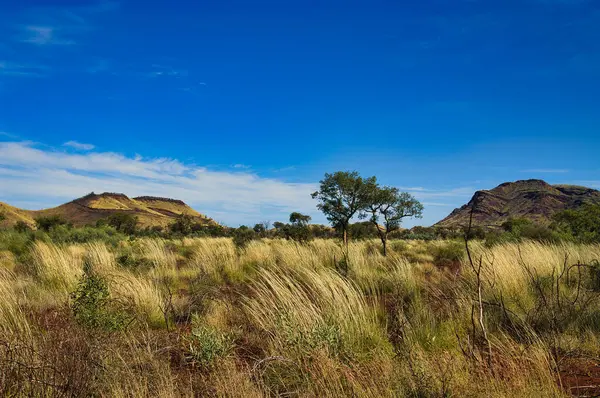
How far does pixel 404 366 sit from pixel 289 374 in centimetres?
101

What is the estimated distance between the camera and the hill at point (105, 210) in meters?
81.5

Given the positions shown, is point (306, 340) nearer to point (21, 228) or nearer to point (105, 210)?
point (21, 228)

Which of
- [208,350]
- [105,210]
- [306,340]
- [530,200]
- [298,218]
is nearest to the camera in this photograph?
[306,340]

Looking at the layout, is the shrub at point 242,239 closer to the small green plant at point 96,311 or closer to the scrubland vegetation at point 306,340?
the scrubland vegetation at point 306,340

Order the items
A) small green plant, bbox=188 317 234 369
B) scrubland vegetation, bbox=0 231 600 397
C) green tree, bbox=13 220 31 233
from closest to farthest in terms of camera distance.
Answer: scrubland vegetation, bbox=0 231 600 397 < small green plant, bbox=188 317 234 369 < green tree, bbox=13 220 31 233

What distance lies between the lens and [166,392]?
102 inches

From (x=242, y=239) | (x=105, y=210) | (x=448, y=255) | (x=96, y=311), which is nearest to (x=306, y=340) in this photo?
(x=96, y=311)

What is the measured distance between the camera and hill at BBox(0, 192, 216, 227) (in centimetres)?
8150

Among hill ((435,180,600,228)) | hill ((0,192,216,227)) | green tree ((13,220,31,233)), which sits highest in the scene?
hill ((435,180,600,228))

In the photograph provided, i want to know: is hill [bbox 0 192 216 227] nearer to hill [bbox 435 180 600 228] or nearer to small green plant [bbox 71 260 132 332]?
small green plant [bbox 71 260 132 332]

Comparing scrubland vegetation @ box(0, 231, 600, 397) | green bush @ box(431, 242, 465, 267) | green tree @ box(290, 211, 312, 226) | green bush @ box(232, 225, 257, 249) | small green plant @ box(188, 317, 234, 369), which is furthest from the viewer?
green tree @ box(290, 211, 312, 226)

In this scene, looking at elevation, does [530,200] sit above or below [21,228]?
above

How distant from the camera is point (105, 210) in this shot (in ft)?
325

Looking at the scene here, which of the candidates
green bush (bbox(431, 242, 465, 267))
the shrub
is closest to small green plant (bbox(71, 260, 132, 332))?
the shrub
